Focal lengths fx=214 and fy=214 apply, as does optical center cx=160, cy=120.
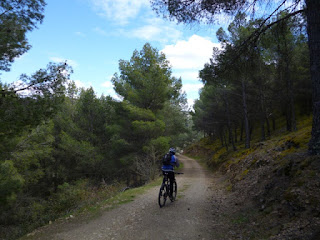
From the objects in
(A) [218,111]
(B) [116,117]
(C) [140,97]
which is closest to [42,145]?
(B) [116,117]

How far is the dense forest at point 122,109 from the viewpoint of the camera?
23.7 ft

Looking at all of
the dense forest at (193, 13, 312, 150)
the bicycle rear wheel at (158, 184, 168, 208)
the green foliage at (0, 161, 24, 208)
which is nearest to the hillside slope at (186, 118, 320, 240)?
the bicycle rear wheel at (158, 184, 168, 208)

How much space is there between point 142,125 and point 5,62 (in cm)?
997

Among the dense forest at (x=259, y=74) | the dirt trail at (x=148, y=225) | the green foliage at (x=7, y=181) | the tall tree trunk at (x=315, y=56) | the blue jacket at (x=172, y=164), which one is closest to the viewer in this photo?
the dirt trail at (x=148, y=225)

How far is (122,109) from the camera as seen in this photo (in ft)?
62.2

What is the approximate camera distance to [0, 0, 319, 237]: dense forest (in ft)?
23.7

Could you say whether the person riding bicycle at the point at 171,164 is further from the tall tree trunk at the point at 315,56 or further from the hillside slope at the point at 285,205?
the tall tree trunk at the point at 315,56

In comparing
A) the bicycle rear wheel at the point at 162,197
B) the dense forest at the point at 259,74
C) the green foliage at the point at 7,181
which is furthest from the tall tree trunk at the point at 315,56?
the green foliage at the point at 7,181

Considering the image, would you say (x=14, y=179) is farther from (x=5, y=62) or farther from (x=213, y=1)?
(x=213, y=1)

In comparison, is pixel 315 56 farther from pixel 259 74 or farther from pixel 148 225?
pixel 259 74

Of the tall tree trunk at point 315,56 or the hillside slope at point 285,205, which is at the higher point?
the tall tree trunk at point 315,56

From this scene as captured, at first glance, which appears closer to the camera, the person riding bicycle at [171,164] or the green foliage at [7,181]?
the person riding bicycle at [171,164]

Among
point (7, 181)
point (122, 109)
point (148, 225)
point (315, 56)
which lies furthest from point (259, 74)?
point (7, 181)

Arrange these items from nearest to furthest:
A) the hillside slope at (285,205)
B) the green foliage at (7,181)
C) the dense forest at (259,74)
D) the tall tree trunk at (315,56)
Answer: the hillside slope at (285,205) → the tall tree trunk at (315,56) → the dense forest at (259,74) → the green foliage at (7,181)
